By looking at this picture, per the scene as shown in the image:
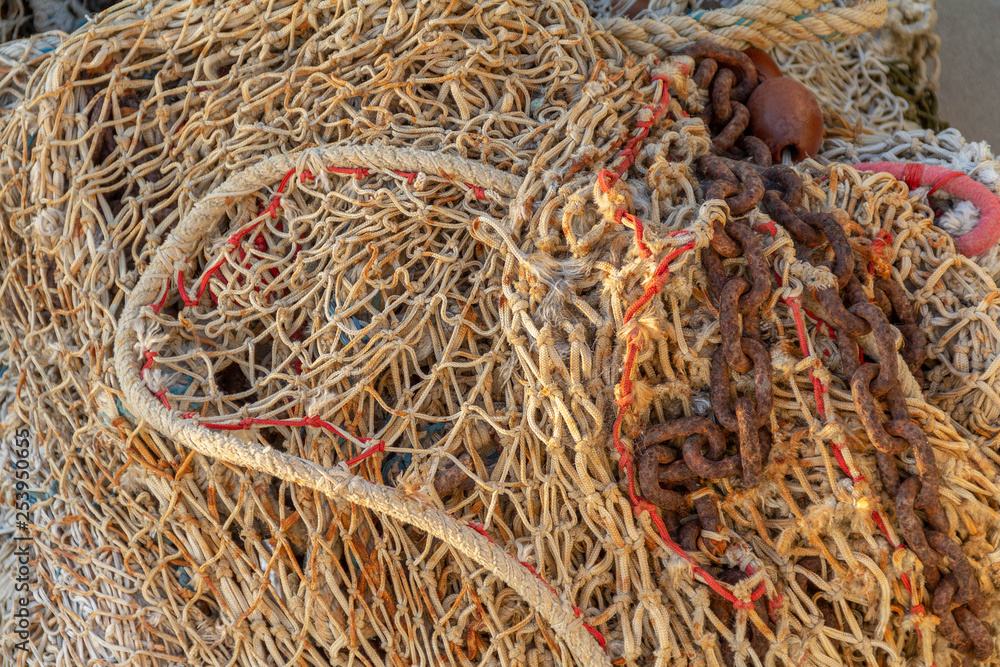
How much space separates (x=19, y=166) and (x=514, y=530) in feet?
3.63

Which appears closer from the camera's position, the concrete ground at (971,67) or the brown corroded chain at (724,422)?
the brown corroded chain at (724,422)

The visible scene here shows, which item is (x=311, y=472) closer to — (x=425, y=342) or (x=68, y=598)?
(x=425, y=342)

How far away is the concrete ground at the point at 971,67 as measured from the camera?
1.87 meters

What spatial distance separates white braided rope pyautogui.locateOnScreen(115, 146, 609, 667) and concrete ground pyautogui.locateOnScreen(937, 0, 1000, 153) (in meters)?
1.34

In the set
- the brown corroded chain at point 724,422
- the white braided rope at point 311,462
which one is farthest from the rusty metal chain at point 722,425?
the white braided rope at point 311,462

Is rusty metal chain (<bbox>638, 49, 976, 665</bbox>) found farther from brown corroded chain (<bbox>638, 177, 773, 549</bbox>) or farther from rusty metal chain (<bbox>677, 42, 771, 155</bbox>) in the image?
rusty metal chain (<bbox>677, 42, 771, 155</bbox>)

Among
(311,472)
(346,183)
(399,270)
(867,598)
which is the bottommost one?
(867,598)

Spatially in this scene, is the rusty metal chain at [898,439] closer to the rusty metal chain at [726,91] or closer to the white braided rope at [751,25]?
the rusty metal chain at [726,91]

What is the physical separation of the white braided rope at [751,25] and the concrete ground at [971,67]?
0.61 metres

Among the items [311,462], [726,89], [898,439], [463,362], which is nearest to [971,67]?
[726,89]

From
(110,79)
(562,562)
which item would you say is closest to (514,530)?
(562,562)

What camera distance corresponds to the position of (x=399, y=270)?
3.93 ft

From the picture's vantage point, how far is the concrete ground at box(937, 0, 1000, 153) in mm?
1865

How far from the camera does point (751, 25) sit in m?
1.37
